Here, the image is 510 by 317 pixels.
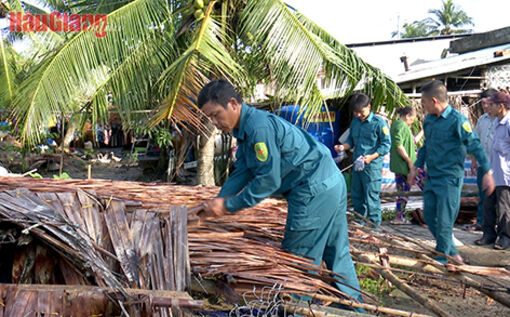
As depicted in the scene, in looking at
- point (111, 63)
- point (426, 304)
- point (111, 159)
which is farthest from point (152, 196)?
point (111, 159)

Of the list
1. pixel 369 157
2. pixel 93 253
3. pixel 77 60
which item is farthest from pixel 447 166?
pixel 77 60

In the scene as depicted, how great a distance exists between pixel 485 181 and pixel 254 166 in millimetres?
2563

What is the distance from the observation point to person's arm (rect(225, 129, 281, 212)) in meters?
2.34

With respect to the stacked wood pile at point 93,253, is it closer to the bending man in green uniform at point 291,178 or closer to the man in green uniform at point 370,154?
the bending man in green uniform at point 291,178

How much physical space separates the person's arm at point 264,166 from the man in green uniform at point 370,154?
3.19 meters

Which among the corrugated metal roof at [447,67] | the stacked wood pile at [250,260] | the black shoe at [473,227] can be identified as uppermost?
the corrugated metal roof at [447,67]

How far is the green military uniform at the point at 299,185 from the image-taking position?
2367 millimetres

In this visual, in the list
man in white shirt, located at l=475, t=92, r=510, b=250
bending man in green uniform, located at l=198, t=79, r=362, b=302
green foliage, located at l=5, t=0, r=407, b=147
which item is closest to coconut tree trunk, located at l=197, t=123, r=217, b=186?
green foliage, located at l=5, t=0, r=407, b=147

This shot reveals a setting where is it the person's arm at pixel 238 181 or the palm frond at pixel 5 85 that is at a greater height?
the palm frond at pixel 5 85

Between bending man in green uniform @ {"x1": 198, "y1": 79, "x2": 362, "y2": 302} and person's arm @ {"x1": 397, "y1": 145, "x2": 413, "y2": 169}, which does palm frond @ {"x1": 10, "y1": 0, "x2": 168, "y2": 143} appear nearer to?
person's arm @ {"x1": 397, "y1": 145, "x2": 413, "y2": 169}

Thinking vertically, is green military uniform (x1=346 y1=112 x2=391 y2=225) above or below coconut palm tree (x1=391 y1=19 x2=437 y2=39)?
below

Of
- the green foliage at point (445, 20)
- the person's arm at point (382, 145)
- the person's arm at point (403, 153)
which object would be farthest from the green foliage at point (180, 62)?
the green foliage at point (445, 20)

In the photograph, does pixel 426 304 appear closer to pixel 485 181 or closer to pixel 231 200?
pixel 231 200

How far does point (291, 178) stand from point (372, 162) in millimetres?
3080
